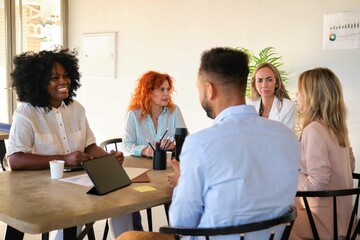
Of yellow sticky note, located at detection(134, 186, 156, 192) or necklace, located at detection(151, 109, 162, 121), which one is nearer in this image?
yellow sticky note, located at detection(134, 186, 156, 192)

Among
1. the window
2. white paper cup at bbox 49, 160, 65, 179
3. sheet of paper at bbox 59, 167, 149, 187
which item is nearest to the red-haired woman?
sheet of paper at bbox 59, 167, 149, 187

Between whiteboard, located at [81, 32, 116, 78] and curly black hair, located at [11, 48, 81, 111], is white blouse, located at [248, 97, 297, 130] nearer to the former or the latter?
curly black hair, located at [11, 48, 81, 111]

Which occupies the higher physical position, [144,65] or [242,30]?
[242,30]

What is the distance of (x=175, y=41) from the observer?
514 centimetres

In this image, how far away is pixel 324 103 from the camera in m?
2.22

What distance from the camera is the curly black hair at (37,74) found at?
95.4 inches

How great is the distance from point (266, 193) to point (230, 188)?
131 millimetres

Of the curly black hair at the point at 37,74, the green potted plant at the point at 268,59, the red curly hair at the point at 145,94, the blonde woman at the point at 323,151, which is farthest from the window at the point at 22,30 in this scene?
the blonde woman at the point at 323,151

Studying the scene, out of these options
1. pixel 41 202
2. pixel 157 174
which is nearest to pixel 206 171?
pixel 41 202

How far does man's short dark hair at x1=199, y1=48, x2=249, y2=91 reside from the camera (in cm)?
152

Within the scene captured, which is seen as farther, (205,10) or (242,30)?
(205,10)

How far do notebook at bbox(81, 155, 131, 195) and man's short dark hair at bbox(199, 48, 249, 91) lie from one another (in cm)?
65

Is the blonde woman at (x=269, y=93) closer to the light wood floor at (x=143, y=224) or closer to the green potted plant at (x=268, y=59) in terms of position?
the green potted plant at (x=268, y=59)

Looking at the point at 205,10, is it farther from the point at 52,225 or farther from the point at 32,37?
the point at 52,225
